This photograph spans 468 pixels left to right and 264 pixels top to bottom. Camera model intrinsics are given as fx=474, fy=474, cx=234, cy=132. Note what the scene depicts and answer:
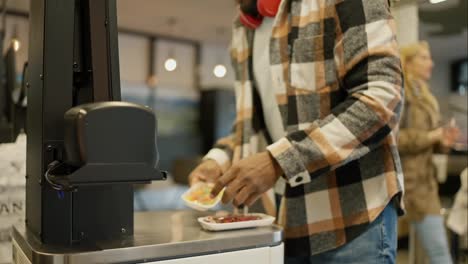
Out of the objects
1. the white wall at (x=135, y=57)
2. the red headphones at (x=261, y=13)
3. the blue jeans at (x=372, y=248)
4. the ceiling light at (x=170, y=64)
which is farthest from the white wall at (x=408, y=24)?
the white wall at (x=135, y=57)

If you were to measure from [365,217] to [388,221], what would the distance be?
0.18ft

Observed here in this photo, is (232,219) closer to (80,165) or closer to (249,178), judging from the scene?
(249,178)

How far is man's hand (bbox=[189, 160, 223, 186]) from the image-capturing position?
988 mm

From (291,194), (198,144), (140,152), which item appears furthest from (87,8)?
(198,144)

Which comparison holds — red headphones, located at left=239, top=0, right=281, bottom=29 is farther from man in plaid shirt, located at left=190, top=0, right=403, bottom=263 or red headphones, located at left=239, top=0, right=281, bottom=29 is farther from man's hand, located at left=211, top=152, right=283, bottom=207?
man's hand, located at left=211, top=152, right=283, bottom=207

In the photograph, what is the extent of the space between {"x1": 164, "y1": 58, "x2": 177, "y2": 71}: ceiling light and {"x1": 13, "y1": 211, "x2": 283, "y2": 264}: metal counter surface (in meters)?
Result: 5.23

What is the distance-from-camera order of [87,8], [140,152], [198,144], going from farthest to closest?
[198,144] → [87,8] → [140,152]

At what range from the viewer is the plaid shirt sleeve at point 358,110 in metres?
0.75

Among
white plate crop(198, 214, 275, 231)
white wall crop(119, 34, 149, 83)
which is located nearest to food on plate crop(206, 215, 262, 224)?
white plate crop(198, 214, 275, 231)

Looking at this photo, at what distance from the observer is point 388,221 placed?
0.84 m

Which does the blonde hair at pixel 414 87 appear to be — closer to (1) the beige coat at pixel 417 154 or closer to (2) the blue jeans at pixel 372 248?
(1) the beige coat at pixel 417 154

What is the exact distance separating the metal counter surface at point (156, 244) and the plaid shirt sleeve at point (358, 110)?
12 cm

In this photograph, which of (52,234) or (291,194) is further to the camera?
(291,194)

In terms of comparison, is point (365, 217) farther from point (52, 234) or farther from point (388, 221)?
point (52, 234)
